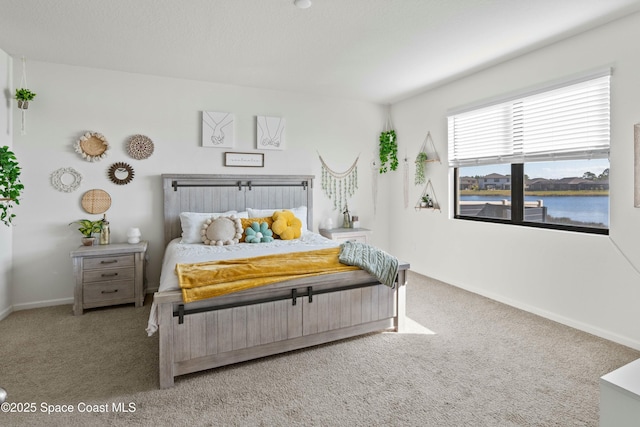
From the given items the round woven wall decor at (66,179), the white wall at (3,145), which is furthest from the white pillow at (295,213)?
the white wall at (3,145)

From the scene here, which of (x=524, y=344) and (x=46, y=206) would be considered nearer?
(x=524, y=344)

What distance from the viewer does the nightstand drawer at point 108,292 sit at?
3609 mm

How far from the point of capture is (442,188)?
469 cm

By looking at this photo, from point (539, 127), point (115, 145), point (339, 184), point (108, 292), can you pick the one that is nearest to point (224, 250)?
point (108, 292)

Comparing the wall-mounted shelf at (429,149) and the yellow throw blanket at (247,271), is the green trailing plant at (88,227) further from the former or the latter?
the wall-mounted shelf at (429,149)

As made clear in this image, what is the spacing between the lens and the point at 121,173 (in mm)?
4094

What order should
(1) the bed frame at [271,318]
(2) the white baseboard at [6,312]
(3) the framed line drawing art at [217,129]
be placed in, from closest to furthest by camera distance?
(1) the bed frame at [271,318] < (2) the white baseboard at [6,312] < (3) the framed line drawing art at [217,129]

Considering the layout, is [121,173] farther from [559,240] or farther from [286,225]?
[559,240]

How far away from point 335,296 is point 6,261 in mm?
3329

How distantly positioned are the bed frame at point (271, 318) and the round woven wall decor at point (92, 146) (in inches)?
98.1

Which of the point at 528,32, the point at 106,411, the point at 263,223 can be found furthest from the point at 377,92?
the point at 106,411

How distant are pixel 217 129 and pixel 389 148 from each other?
250 centimetres

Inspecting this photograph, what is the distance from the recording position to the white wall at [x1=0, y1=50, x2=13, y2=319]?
3498mm

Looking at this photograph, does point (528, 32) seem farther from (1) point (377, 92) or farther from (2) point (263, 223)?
(2) point (263, 223)
